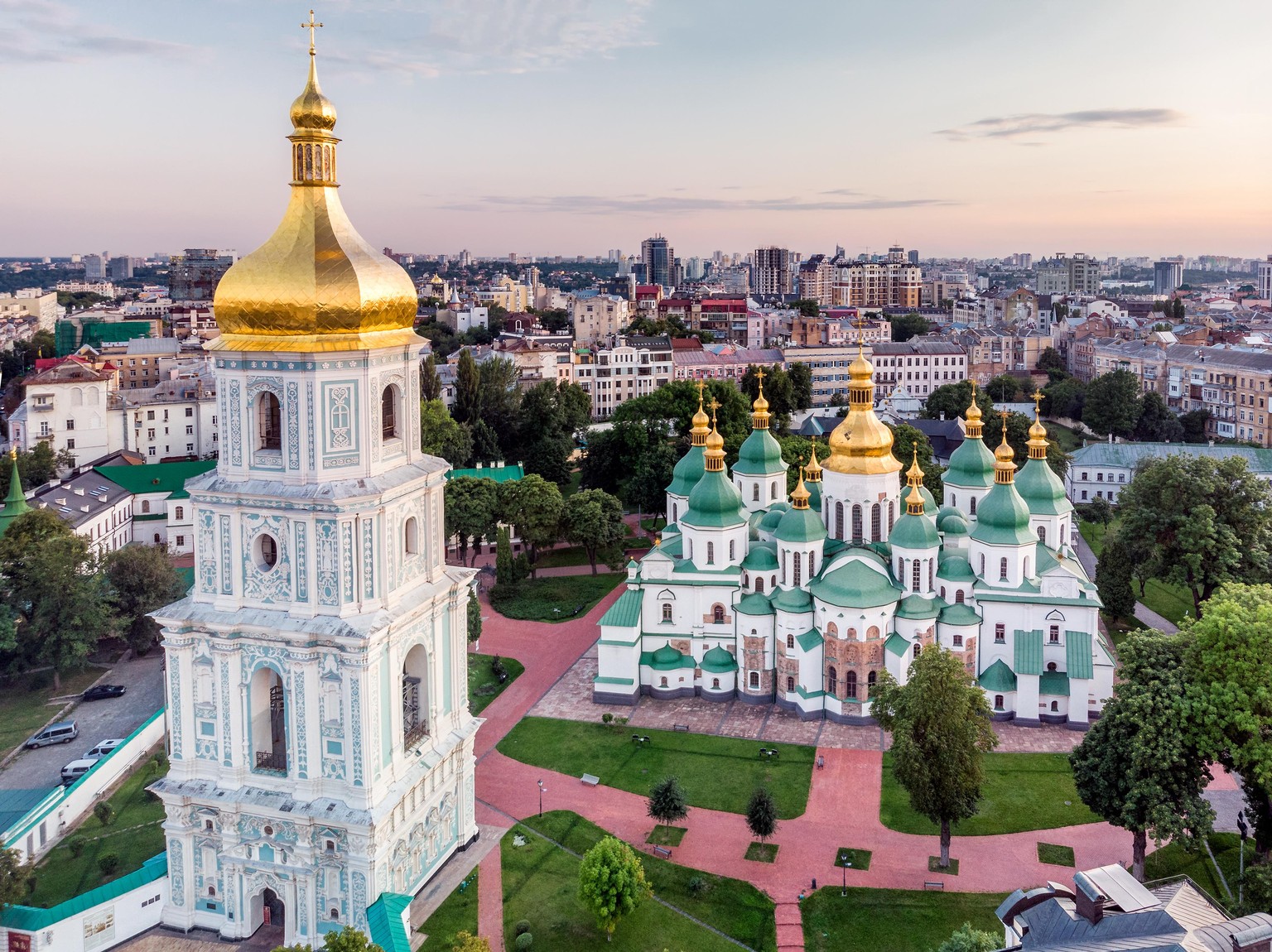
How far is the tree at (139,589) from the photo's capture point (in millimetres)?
36656

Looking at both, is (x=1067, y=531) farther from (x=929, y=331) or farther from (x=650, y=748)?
(x=929, y=331)

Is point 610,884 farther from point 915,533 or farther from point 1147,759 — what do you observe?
point 915,533

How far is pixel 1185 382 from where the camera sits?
3270 inches

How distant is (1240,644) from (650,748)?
16.0 metres

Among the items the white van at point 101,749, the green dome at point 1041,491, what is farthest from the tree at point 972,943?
the white van at point 101,749

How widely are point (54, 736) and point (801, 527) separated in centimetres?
2381

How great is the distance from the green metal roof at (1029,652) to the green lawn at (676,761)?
7.29 m

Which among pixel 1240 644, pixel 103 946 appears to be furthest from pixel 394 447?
pixel 1240 644

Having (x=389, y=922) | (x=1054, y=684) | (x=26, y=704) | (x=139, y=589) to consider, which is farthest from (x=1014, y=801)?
(x=26, y=704)

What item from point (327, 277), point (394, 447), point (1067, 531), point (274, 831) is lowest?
point (274, 831)

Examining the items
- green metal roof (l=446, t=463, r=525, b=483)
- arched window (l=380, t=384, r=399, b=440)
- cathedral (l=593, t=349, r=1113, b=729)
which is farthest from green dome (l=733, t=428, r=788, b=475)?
arched window (l=380, t=384, r=399, b=440)

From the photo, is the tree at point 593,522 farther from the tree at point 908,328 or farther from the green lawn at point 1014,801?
the tree at point 908,328

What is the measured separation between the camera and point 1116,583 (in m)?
38.9

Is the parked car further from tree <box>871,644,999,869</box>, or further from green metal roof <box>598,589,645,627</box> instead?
tree <box>871,644,999,869</box>
